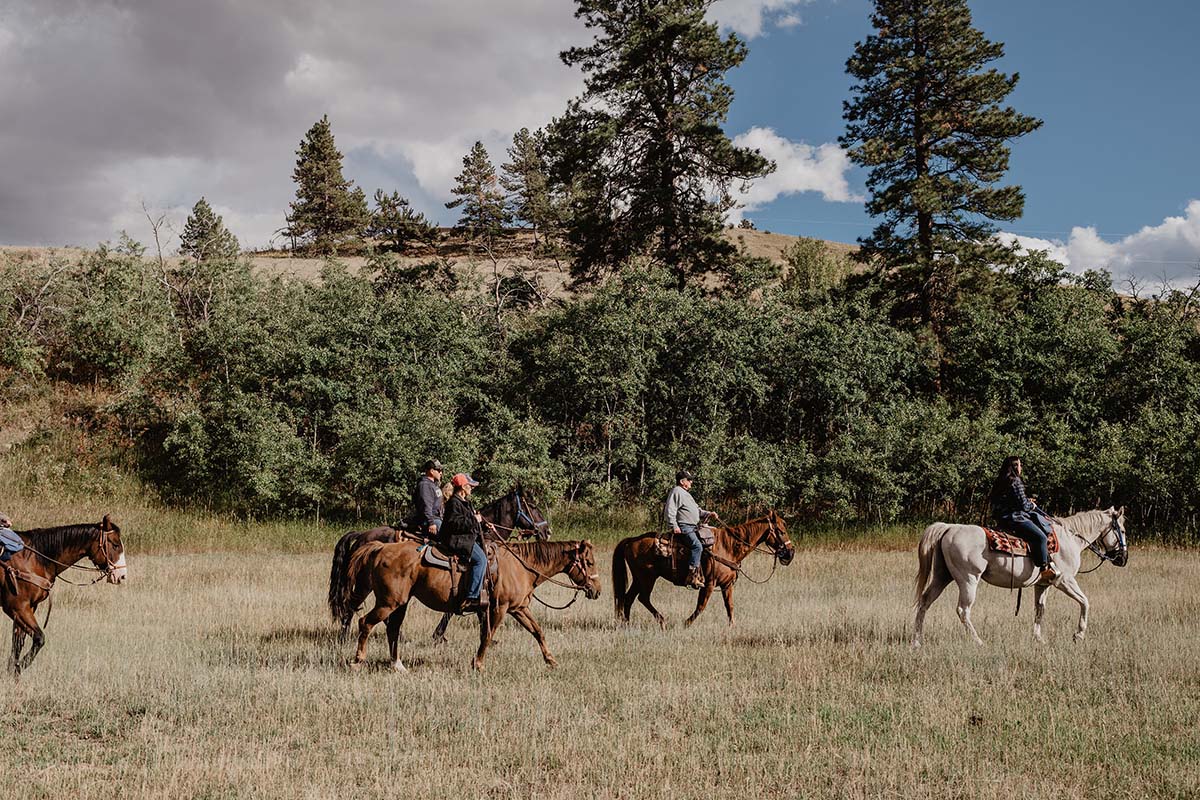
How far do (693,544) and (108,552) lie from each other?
8535 mm

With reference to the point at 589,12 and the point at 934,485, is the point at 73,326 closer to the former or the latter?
the point at 589,12

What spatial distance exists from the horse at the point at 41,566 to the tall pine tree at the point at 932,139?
27496mm

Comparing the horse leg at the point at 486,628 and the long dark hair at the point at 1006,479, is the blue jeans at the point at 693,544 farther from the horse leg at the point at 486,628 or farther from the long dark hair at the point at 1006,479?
the long dark hair at the point at 1006,479

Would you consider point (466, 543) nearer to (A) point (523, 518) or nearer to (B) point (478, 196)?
(A) point (523, 518)

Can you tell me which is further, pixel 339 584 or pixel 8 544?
pixel 339 584

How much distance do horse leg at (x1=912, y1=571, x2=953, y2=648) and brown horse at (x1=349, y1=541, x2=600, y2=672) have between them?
15.9 ft

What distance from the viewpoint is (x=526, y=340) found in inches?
1200

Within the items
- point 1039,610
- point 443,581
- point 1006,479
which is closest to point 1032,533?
point 1006,479

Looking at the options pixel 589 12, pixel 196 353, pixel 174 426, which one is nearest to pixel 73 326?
pixel 196 353

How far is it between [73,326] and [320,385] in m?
12.1

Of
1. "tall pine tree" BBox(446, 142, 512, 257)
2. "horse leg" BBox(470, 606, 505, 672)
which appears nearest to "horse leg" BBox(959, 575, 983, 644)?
"horse leg" BBox(470, 606, 505, 672)

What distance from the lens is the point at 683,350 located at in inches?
1148

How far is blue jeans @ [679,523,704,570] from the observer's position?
43.8 ft

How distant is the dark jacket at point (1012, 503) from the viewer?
12453mm
